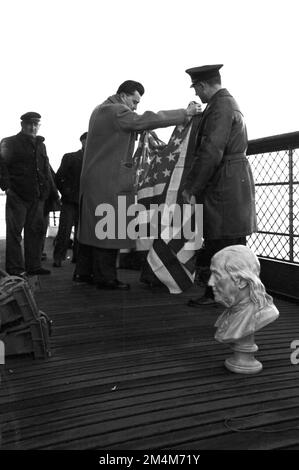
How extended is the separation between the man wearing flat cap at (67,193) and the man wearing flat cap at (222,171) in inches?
92.6

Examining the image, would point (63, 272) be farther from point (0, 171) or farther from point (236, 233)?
point (236, 233)

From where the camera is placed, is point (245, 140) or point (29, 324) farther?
point (245, 140)

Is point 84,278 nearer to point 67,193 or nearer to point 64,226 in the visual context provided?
point 64,226

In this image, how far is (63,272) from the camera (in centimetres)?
522

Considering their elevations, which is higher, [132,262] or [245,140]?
[245,140]

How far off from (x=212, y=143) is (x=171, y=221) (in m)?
0.88

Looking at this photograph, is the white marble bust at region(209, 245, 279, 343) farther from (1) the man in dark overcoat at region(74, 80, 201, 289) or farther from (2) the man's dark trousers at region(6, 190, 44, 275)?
(2) the man's dark trousers at region(6, 190, 44, 275)

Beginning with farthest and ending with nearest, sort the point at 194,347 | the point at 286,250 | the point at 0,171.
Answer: the point at 0,171, the point at 286,250, the point at 194,347

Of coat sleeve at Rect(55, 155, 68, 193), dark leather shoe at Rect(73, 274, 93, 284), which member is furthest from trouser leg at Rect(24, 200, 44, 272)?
dark leather shoe at Rect(73, 274, 93, 284)

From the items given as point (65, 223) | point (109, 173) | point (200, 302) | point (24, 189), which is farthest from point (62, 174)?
point (200, 302)

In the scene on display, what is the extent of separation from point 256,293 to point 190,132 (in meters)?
2.12

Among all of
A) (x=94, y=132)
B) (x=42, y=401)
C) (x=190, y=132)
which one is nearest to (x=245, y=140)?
(x=190, y=132)
